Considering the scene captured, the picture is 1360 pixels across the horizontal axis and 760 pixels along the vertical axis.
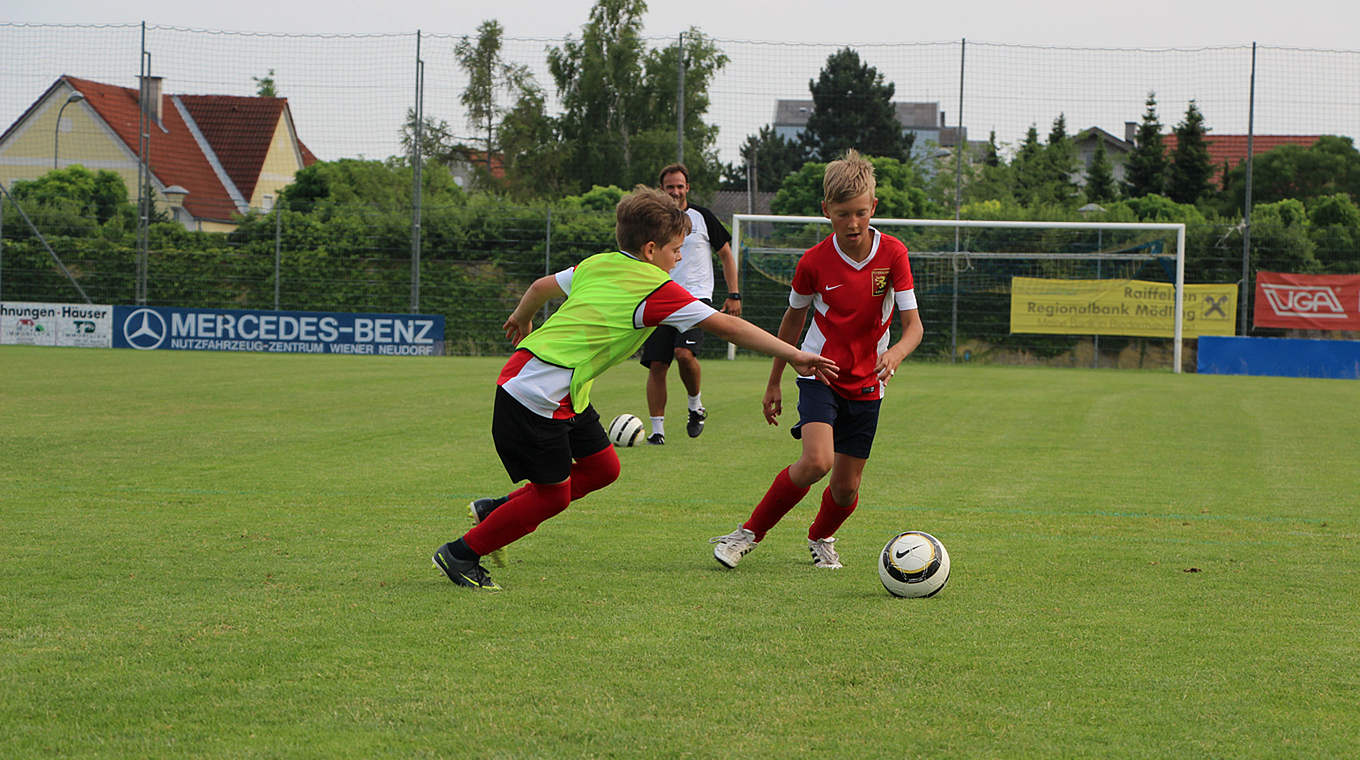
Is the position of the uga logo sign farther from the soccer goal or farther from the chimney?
the chimney

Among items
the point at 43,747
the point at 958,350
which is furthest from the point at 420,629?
the point at 958,350

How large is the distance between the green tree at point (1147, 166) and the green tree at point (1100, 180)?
0.94 metres

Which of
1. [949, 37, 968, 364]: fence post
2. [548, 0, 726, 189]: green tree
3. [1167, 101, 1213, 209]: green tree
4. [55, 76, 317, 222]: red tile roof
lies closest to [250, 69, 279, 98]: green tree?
[55, 76, 317, 222]: red tile roof

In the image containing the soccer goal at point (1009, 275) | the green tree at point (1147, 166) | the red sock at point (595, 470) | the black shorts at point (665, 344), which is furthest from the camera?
the green tree at point (1147, 166)

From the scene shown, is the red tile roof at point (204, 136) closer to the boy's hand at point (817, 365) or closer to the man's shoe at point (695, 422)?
the man's shoe at point (695, 422)

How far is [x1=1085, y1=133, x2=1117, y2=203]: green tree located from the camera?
128ft

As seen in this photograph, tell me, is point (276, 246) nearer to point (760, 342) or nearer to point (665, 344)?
→ point (665, 344)

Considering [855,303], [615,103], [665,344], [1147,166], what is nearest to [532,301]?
[855,303]

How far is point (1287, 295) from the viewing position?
24.1 meters

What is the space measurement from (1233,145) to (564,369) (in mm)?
27925

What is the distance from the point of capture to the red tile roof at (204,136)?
96.5 feet

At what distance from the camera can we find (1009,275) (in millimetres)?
25359

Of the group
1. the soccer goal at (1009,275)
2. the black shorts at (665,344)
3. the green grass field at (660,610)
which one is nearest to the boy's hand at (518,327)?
the green grass field at (660,610)

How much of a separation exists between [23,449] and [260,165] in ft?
123
